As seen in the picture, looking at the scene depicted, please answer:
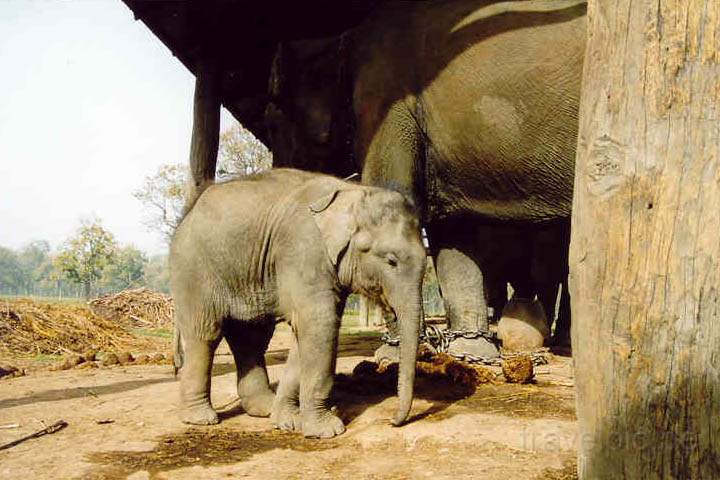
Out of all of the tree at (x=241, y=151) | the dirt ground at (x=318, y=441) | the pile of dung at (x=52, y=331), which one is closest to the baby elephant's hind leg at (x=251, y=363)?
the dirt ground at (x=318, y=441)

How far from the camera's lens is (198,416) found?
4.02 metres

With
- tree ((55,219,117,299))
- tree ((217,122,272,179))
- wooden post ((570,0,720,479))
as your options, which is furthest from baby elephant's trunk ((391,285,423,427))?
tree ((55,219,117,299))

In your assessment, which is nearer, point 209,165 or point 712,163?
point 712,163

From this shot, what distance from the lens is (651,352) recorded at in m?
2.05

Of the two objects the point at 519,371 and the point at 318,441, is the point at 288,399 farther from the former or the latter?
the point at 519,371

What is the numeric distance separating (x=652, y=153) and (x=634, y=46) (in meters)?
0.35

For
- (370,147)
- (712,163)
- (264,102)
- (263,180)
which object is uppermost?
(264,102)

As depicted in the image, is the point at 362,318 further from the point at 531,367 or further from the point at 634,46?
the point at 634,46

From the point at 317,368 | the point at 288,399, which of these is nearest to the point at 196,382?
the point at 288,399

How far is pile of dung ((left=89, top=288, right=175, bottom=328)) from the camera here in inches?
623

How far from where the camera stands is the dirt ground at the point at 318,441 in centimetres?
309

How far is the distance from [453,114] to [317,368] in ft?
7.74

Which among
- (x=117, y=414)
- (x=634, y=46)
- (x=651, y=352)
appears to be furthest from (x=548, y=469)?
(x=117, y=414)

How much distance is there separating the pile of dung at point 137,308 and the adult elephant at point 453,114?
35.0ft
